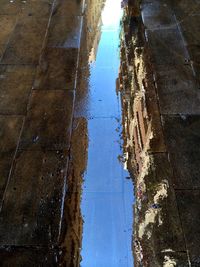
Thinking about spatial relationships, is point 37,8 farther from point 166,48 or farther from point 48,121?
point 48,121

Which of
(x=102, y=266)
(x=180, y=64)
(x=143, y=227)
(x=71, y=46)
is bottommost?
(x=102, y=266)

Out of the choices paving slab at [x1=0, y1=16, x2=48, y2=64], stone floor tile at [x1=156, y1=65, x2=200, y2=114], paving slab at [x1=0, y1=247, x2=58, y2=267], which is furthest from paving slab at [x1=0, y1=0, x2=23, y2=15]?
paving slab at [x1=0, y1=247, x2=58, y2=267]

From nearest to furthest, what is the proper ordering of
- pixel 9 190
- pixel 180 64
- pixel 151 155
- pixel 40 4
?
pixel 9 190
pixel 151 155
pixel 180 64
pixel 40 4

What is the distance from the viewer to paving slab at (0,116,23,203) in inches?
138

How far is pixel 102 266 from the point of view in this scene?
2861mm

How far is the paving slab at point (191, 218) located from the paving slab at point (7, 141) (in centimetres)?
186

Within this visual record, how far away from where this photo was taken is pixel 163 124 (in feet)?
12.7

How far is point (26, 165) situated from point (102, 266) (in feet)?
4.50

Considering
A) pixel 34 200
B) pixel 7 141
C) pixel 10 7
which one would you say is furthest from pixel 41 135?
pixel 10 7

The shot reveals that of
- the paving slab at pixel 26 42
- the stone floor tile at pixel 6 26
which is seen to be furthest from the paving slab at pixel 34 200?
the stone floor tile at pixel 6 26

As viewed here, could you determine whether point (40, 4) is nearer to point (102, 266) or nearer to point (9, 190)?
point (9, 190)

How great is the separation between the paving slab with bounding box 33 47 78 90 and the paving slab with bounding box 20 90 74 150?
0.46 feet

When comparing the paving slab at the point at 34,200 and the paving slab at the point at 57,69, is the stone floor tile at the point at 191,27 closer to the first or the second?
the paving slab at the point at 57,69

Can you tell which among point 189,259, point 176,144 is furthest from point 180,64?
point 189,259
